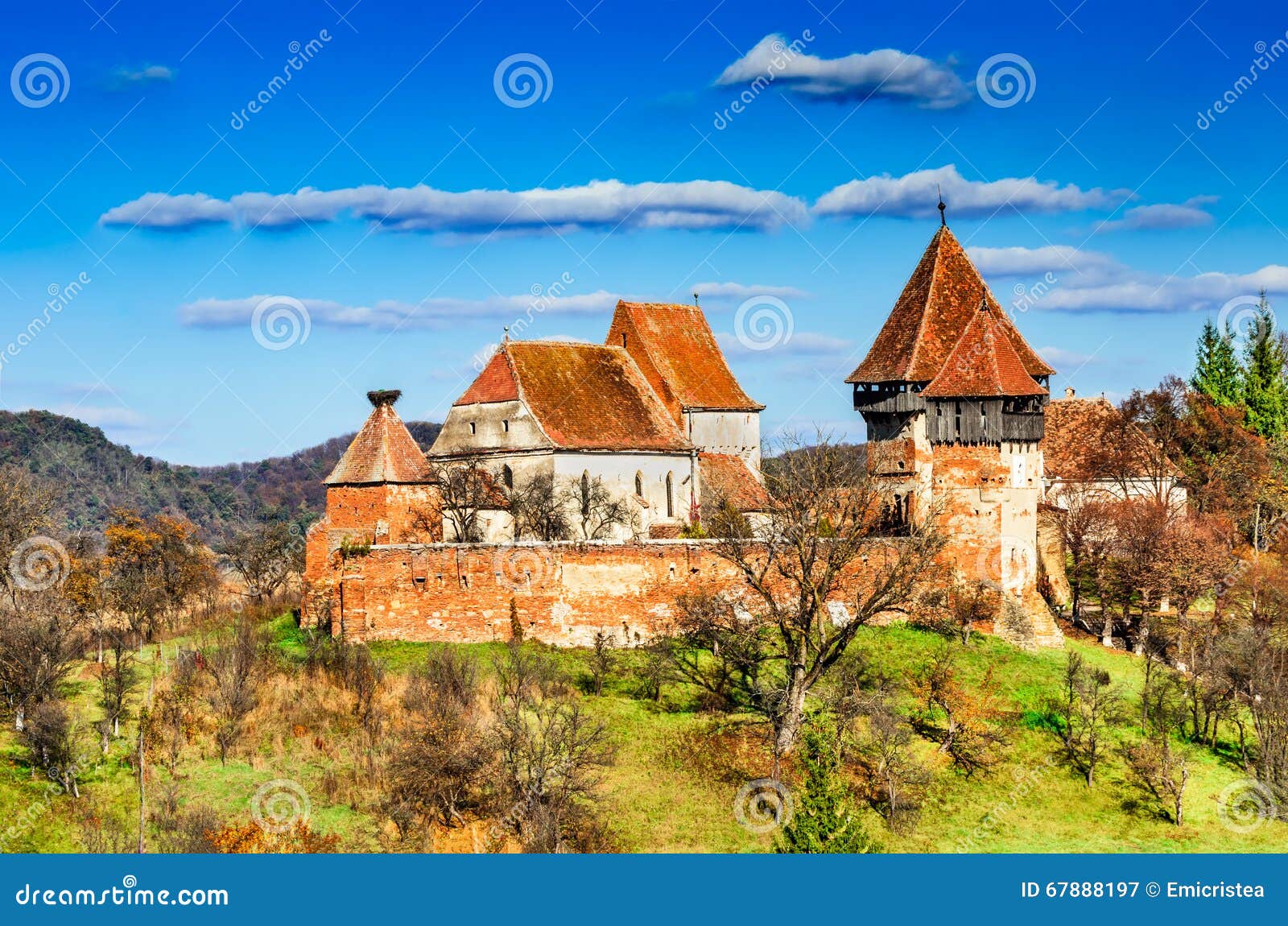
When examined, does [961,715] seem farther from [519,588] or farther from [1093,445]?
[1093,445]

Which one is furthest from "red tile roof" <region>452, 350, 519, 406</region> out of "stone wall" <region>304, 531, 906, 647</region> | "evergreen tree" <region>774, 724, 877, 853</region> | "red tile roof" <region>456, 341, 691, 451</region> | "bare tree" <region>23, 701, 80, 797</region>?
"evergreen tree" <region>774, 724, 877, 853</region>

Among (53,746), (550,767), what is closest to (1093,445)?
(550,767)

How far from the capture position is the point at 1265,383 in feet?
204

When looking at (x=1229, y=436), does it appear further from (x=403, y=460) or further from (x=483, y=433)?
(x=403, y=460)

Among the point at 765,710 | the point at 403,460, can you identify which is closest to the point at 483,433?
the point at 403,460

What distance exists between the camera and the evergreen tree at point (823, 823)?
2475 cm

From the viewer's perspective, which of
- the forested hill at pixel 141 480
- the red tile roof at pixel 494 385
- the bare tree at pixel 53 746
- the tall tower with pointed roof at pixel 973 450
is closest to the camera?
the bare tree at pixel 53 746

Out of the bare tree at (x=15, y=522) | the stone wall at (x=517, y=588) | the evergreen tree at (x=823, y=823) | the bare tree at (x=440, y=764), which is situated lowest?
the evergreen tree at (x=823, y=823)

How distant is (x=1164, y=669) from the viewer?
36375mm

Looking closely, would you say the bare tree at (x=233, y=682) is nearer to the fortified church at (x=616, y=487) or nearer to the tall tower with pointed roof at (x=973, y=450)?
the fortified church at (x=616, y=487)

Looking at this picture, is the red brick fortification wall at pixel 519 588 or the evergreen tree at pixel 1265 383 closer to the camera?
the red brick fortification wall at pixel 519 588

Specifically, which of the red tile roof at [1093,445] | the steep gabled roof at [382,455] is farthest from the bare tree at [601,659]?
the red tile roof at [1093,445]

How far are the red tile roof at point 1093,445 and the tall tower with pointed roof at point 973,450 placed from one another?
11.8 m

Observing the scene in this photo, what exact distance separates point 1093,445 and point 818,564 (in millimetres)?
21048
